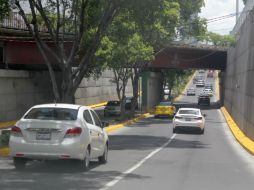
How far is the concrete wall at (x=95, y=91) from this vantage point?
6825cm

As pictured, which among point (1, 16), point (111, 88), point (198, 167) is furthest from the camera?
point (111, 88)

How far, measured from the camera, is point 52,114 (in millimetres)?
15281

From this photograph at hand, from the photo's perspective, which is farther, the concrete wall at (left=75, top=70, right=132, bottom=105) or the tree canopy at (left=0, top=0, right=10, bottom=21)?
the concrete wall at (left=75, top=70, right=132, bottom=105)

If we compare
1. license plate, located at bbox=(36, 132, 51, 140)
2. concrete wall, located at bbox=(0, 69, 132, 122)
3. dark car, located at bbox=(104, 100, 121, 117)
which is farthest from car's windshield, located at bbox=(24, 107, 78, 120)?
dark car, located at bbox=(104, 100, 121, 117)

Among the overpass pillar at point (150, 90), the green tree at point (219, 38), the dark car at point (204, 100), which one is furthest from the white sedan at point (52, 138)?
the dark car at point (204, 100)

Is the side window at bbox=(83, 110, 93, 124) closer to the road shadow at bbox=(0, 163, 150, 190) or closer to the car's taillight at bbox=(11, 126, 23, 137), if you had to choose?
the road shadow at bbox=(0, 163, 150, 190)

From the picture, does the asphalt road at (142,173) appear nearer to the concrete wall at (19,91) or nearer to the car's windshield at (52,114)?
the car's windshield at (52,114)

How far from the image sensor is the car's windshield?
15.1 metres

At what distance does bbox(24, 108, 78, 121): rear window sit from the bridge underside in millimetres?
53634

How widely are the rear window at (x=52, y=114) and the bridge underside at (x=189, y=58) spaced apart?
53.6 m

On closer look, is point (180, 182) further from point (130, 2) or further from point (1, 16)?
point (130, 2)

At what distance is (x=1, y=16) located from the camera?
69.3 feet

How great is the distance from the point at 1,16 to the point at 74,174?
851 centimetres

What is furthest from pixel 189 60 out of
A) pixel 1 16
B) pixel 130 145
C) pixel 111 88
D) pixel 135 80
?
pixel 1 16
